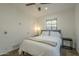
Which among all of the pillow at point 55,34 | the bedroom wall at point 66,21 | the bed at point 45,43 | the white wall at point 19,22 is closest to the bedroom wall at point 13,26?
the white wall at point 19,22

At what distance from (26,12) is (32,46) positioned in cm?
78

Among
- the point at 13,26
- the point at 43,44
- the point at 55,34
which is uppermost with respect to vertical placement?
the point at 13,26

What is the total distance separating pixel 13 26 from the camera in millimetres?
1435

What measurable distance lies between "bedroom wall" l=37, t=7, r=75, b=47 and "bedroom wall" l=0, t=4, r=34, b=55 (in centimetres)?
29

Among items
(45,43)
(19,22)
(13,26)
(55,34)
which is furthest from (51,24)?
(13,26)

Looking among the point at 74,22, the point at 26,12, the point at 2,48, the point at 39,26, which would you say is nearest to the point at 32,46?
the point at 39,26

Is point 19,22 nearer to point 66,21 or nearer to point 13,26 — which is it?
point 13,26

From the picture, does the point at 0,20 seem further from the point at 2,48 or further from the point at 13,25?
the point at 2,48

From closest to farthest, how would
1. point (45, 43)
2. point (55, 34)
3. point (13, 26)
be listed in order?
1. point (13, 26)
2. point (55, 34)
3. point (45, 43)

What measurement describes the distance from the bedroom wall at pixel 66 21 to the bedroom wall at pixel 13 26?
0.29 meters

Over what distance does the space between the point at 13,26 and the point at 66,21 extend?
1.01 m

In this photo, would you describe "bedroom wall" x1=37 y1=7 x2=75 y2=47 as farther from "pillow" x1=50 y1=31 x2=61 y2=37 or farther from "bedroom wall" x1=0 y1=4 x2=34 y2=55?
"bedroom wall" x1=0 y1=4 x2=34 y2=55

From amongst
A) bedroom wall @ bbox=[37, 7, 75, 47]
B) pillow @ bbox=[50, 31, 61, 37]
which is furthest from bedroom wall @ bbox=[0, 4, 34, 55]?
pillow @ bbox=[50, 31, 61, 37]

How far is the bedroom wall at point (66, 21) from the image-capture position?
141 centimetres
